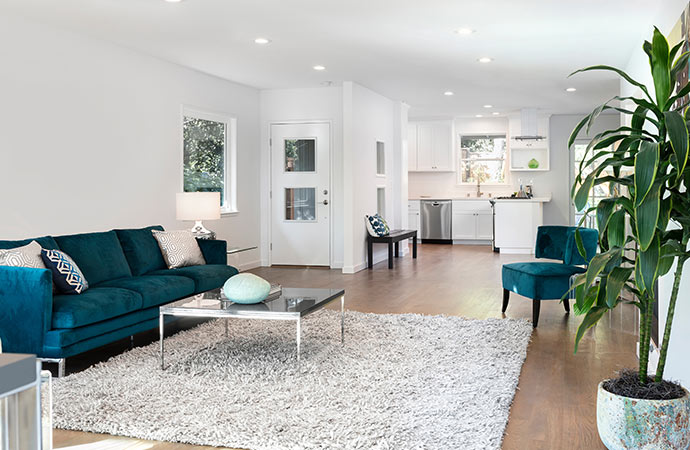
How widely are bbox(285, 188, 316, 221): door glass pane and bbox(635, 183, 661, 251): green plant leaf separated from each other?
6887 millimetres

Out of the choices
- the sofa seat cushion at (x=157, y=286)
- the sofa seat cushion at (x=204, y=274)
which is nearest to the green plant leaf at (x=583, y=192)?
the sofa seat cushion at (x=157, y=286)

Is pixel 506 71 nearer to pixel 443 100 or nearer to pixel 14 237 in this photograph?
pixel 443 100

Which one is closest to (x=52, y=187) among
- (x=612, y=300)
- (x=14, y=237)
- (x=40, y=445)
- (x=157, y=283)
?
(x=14, y=237)

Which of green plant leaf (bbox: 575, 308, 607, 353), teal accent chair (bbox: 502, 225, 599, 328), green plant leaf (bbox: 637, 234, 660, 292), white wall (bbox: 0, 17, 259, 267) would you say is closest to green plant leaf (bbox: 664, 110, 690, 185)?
green plant leaf (bbox: 637, 234, 660, 292)

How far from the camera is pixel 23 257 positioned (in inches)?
155

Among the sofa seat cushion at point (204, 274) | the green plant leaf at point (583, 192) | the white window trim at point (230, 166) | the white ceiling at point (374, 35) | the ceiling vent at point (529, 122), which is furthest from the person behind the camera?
the ceiling vent at point (529, 122)

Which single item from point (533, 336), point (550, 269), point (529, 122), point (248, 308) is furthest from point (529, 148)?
point (248, 308)

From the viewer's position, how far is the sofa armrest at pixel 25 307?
3.65m

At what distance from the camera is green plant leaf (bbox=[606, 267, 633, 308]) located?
233 centimetres

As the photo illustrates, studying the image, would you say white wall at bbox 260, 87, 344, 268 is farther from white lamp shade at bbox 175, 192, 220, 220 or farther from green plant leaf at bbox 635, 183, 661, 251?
green plant leaf at bbox 635, 183, 661, 251

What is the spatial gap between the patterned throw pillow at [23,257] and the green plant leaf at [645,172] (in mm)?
3444

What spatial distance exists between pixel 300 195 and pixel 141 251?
3794mm

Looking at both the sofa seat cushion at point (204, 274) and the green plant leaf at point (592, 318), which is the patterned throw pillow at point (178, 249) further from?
the green plant leaf at point (592, 318)

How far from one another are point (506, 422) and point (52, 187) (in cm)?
416
